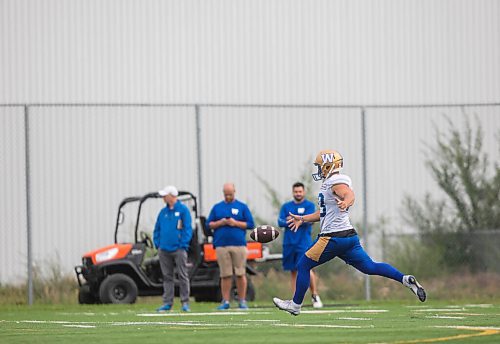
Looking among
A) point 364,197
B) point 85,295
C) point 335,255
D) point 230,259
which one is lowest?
point 85,295

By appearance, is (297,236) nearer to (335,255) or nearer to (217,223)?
(217,223)

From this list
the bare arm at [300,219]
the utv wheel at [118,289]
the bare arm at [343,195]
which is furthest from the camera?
the utv wheel at [118,289]

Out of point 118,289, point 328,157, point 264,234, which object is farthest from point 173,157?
point 328,157

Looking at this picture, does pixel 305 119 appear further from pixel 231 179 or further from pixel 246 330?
pixel 246 330

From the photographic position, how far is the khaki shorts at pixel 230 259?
24250 mm

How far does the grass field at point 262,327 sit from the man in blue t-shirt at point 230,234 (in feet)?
7.42

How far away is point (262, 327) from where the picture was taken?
52.1 ft

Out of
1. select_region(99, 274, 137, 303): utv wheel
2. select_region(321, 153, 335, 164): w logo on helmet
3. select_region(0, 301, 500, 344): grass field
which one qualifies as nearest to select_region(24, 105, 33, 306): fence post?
select_region(99, 274, 137, 303): utv wheel

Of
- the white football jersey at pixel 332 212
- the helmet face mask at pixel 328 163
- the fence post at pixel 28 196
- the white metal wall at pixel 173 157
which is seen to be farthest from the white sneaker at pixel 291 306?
the fence post at pixel 28 196

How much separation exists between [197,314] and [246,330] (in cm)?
556

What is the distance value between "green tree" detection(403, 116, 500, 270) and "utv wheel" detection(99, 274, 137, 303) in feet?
19.1

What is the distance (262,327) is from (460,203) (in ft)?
42.2

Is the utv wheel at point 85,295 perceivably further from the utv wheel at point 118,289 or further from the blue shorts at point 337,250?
the blue shorts at point 337,250

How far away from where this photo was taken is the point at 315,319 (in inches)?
706
